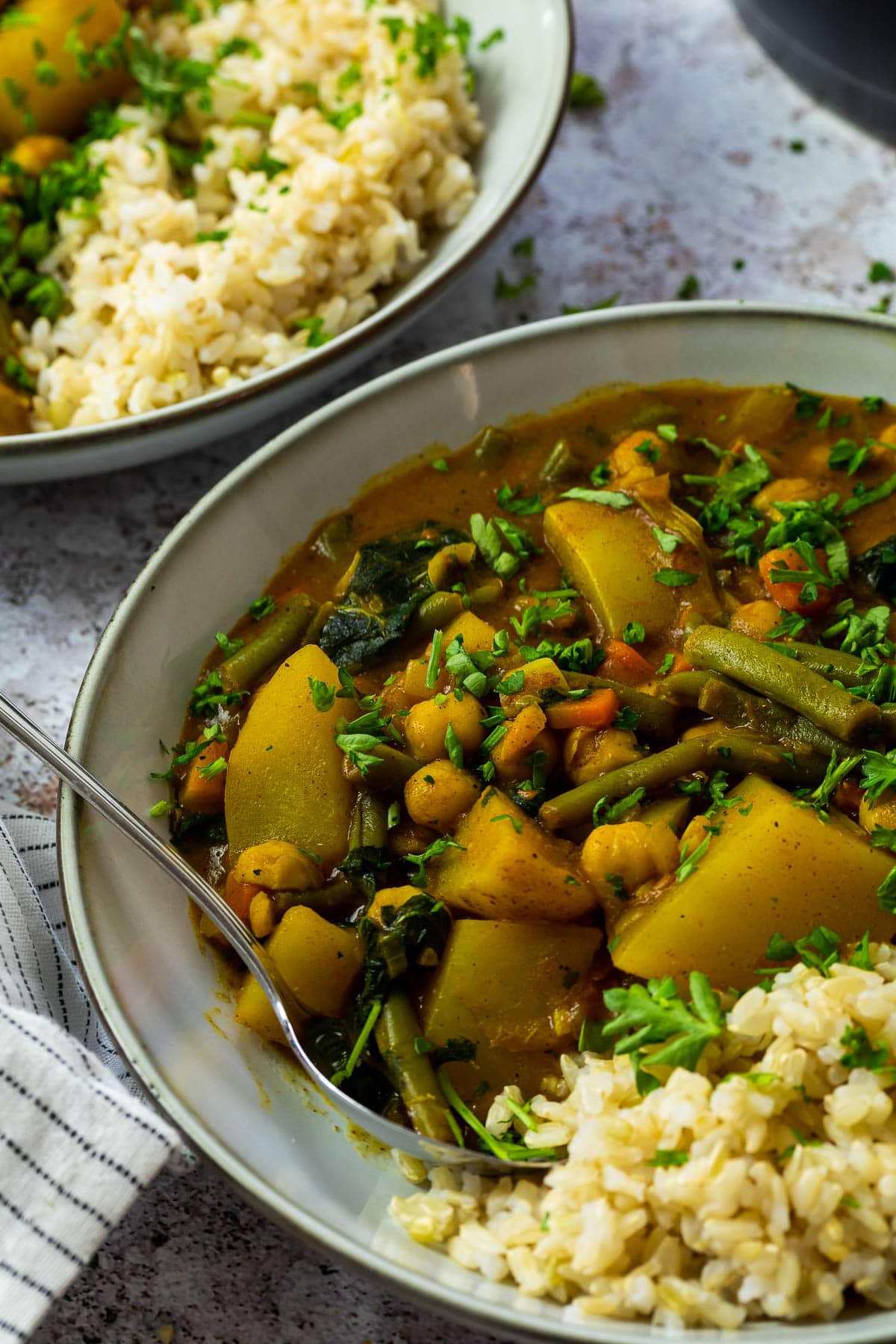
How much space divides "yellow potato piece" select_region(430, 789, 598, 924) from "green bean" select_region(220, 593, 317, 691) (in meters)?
0.81

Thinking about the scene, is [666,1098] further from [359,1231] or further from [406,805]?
[406,805]

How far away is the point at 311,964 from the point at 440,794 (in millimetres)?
492

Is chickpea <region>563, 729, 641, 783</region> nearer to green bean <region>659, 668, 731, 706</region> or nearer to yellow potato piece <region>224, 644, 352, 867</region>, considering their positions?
green bean <region>659, 668, 731, 706</region>

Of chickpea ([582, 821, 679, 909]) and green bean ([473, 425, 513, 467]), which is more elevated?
green bean ([473, 425, 513, 467])

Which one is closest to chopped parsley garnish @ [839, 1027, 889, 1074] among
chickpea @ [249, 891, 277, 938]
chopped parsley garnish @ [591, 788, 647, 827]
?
chopped parsley garnish @ [591, 788, 647, 827]

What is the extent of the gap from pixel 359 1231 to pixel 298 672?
1.37 metres

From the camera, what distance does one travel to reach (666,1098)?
A: 2.55 meters

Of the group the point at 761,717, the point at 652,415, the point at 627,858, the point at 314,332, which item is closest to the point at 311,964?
the point at 627,858

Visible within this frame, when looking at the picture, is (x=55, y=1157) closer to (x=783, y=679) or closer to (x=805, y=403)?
(x=783, y=679)

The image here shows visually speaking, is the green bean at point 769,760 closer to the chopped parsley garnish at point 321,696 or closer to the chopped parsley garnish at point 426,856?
the chopped parsley garnish at point 426,856

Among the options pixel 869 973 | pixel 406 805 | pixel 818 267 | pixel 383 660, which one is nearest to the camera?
pixel 869 973

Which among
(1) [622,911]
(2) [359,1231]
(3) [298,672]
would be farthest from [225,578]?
(2) [359,1231]

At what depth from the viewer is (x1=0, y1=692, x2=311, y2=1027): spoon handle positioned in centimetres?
298

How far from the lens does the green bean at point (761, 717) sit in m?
3.20
